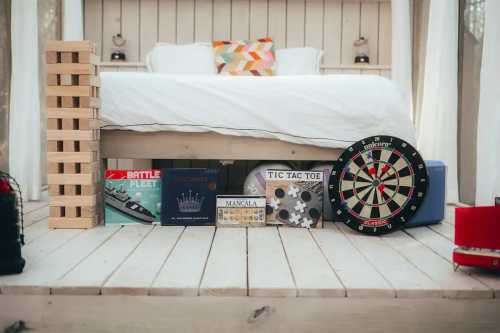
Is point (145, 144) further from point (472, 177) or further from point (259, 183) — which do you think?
point (472, 177)

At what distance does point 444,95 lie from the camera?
9.26 ft

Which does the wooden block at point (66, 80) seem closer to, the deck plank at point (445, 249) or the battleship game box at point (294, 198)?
the battleship game box at point (294, 198)

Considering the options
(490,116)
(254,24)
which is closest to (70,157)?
(490,116)

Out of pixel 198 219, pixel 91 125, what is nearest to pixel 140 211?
pixel 198 219

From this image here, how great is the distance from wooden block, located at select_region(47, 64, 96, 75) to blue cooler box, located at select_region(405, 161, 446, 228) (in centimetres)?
143

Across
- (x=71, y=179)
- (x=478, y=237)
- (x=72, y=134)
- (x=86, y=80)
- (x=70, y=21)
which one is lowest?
(x=478, y=237)

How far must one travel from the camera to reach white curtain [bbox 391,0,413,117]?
3465 mm

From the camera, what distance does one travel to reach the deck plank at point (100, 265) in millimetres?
1298

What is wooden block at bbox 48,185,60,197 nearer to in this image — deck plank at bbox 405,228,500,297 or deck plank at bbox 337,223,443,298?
deck plank at bbox 337,223,443,298

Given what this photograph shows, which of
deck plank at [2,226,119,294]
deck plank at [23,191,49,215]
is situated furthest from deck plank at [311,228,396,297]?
deck plank at [23,191,49,215]

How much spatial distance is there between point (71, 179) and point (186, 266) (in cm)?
81

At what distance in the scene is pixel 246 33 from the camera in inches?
154

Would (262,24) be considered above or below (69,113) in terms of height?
above

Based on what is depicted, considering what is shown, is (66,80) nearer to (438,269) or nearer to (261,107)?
(261,107)
